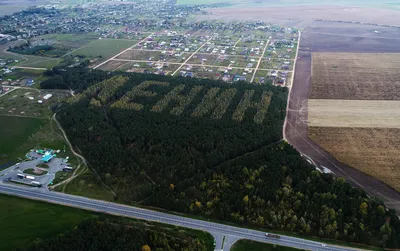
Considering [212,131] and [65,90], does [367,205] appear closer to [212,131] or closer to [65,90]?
[212,131]

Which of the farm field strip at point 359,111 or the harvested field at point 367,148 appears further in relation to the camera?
the farm field strip at point 359,111

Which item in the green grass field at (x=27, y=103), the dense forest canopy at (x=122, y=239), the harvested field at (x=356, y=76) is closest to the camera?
the dense forest canopy at (x=122, y=239)

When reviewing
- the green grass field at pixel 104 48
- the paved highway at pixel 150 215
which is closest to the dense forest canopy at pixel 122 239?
the paved highway at pixel 150 215

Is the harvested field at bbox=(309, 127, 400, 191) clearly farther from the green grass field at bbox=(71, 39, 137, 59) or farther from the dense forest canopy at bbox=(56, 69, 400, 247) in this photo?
the green grass field at bbox=(71, 39, 137, 59)

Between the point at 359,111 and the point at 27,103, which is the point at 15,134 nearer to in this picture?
the point at 27,103

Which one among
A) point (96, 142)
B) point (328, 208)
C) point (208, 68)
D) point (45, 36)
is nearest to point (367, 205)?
point (328, 208)

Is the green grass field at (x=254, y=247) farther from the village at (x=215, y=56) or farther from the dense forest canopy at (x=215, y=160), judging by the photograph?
the village at (x=215, y=56)

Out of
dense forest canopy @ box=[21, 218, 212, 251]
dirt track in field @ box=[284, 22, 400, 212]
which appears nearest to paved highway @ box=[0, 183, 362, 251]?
dense forest canopy @ box=[21, 218, 212, 251]

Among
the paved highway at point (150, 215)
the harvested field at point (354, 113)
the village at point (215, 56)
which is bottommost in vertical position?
the paved highway at point (150, 215)
